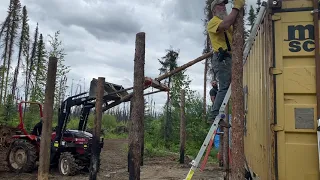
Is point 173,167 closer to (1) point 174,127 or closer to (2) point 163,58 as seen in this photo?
(1) point 174,127

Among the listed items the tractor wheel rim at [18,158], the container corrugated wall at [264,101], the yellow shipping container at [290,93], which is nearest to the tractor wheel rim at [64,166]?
the tractor wheel rim at [18,158]

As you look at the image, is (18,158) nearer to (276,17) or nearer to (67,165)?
(67,165)

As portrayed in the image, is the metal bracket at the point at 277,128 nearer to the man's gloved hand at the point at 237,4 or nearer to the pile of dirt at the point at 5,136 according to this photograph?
the man's gloved hand at the point at 237,4

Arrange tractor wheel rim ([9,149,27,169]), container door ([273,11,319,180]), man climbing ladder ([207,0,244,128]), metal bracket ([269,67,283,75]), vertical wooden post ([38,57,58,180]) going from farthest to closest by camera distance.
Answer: tractor wheel rim ([9,149,27,169]), vertical wooden post ([38,57,58,180]), man climbing ladder ([207,0,244,128]), metal bracket ([269,67,283,75]), container door ([273,11,319,180])

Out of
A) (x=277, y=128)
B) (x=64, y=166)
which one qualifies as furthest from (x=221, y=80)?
(x=64, y=166)

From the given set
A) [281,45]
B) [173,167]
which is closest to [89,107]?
[173,167]

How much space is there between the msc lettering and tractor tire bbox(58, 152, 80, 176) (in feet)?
26.1

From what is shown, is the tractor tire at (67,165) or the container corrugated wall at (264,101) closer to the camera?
the container corrugated wall at (264,101)

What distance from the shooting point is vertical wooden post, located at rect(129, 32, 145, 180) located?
17.6ft

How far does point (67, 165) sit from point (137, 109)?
5763mm

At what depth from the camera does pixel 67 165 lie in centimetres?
1029

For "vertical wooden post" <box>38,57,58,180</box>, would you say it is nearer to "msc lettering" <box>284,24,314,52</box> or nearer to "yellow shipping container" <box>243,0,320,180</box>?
"yellow shipping container" <box>243,0,320,180</box>

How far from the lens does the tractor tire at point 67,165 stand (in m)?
10.2

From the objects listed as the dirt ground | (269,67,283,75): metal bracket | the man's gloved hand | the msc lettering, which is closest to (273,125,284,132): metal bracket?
(269,67,283,75): metal bracket
